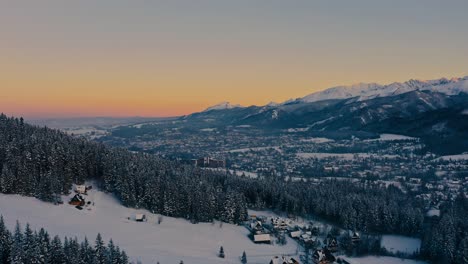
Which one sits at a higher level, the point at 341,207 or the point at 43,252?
the point at 43,252

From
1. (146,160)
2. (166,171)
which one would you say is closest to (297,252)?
(166,171)

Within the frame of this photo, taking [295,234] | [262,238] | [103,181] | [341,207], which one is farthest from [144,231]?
[341,207]

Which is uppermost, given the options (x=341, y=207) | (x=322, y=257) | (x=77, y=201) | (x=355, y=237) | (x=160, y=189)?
(x=160, y=189)

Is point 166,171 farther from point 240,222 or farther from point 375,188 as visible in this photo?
point 375,188

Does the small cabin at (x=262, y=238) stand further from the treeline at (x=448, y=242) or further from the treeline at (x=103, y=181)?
the treeline at (x=448, y=242)

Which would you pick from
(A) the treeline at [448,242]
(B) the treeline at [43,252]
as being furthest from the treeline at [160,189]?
(B) the treeline at [43,252]

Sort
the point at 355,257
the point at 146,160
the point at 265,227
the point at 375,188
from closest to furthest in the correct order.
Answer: the point at 355,257
the point at 265,227
the point at 146,160
the point at 375,188

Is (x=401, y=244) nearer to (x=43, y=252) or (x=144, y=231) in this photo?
(x=144, y=231)

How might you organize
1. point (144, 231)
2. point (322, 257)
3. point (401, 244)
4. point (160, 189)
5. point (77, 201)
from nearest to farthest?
point (322, 257) → point (144, 231) → point (77, 201) → point (401, 244) → point (160, 189)
